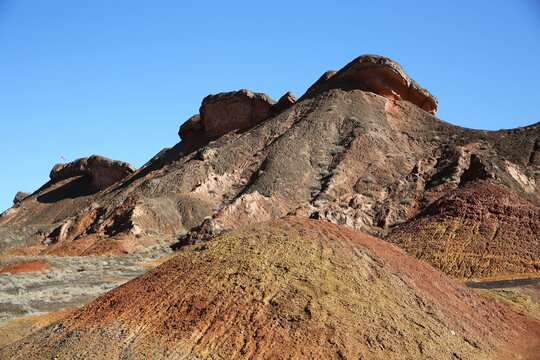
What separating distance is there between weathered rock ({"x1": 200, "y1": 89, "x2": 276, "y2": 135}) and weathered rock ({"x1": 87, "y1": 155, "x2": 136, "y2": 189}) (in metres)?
11.7

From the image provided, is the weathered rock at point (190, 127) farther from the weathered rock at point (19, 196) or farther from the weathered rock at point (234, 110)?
the weathered rock at point (19, 196)

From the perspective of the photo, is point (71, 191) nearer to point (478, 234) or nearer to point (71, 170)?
point (71, 170)

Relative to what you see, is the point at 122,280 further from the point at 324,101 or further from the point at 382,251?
the point at 324,101

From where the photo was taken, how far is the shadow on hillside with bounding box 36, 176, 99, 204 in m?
69.1

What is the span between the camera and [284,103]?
2360 inches

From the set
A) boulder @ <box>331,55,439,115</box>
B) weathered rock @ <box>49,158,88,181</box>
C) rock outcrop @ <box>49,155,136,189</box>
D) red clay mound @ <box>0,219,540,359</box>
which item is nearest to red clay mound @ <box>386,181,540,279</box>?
red clay mound @ <box>0,219,540,359</box>

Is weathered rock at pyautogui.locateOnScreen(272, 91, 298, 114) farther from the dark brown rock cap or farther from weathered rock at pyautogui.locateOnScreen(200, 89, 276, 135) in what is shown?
the dark brown rock cap

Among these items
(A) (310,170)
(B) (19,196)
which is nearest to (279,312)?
(A) (310,170)

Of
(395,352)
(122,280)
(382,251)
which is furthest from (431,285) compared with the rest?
(122,280)

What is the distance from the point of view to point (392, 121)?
169ft

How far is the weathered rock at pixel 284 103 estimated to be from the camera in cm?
5950

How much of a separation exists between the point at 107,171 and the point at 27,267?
41.2m

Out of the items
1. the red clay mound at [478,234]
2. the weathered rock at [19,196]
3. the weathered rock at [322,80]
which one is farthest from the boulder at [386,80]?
the weathered rock at [19,196]

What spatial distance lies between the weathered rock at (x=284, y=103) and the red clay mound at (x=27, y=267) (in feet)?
112
